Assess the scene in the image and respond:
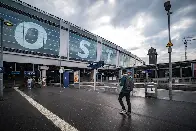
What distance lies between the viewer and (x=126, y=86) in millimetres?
6184

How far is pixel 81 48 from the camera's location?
52375 millimetres

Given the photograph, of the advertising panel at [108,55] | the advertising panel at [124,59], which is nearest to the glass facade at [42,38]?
the advertising panel at [108,55]

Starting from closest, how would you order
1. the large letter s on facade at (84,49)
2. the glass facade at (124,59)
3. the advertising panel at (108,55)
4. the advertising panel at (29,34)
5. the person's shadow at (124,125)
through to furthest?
the person's shadow at (124,125) → the advertising panel at (29,34) → the large letter s on facade at (84,49) → the advertising panel at (108,55) → the glass facade at (124,59)

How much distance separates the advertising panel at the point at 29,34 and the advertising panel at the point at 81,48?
5707 millimetres

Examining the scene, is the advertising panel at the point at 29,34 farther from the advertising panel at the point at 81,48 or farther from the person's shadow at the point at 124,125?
the person's shadow at the point at 124,125

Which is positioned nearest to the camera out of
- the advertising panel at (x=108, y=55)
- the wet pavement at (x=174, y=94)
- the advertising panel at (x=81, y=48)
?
the wet pavement at (x=174, y=94)

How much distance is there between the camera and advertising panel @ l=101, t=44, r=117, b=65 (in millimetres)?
63891

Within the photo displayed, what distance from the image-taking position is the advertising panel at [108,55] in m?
63.9

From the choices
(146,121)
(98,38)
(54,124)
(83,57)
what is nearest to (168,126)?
(146,121)

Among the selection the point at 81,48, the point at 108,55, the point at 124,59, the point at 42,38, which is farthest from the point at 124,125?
the point at 124,59

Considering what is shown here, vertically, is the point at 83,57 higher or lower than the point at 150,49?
lower

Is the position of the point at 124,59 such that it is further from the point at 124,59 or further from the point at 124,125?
the point at 124,125

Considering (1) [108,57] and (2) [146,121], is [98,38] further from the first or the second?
(2) [146,121]

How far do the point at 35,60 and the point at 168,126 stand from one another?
1546 inches
